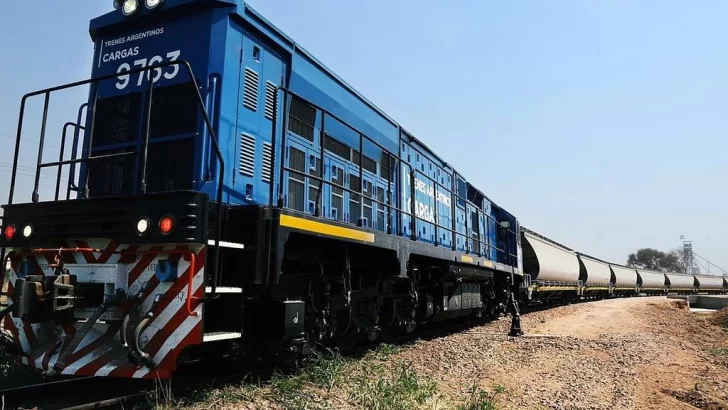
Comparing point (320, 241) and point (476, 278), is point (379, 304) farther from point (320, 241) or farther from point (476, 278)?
point (476, 278)

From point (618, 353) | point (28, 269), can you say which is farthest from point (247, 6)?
point (618, 353)

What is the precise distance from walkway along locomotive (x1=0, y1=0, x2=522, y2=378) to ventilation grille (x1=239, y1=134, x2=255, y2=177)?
17 mm

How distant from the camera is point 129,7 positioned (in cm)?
555

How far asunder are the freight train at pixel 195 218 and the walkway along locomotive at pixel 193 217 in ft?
0.05

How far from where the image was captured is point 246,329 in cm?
473

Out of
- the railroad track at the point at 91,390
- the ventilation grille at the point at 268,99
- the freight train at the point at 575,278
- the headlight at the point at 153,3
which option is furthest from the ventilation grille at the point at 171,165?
the freight train at the point at 575,278

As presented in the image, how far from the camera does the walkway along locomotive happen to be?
13.7 ft

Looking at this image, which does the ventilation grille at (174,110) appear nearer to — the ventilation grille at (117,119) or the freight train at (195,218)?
the freight train at (195,218)

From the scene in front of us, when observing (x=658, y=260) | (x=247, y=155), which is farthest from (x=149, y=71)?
(x=658, y=260)

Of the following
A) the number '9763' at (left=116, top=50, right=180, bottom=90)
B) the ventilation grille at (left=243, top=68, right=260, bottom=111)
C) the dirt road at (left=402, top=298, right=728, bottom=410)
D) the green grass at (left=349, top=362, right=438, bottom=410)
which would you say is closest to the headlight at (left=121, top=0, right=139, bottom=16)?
the number '9763' at (left=116, top=50, right=180, bottom=90)

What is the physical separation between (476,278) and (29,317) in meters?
8.81

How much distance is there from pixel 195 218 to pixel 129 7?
2899 mm

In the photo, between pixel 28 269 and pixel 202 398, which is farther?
pixel 28 269

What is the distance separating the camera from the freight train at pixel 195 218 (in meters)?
4.17
